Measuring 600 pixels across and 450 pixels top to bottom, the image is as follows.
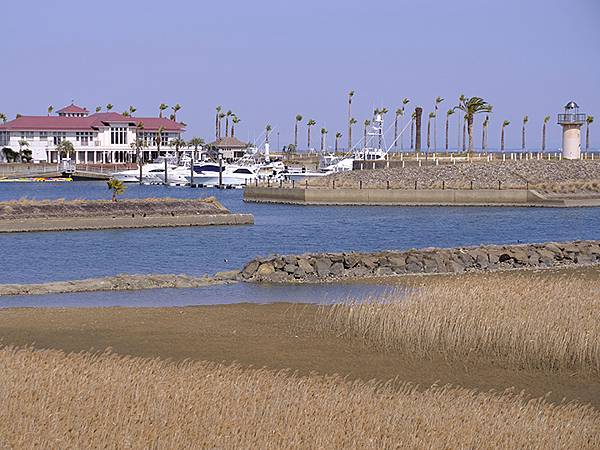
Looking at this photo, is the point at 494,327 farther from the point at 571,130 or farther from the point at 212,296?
the point at 571,130

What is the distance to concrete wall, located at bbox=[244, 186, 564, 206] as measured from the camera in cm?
8562

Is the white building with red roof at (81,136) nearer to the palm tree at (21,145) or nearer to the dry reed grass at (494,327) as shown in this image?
the palm tree at (21,145)

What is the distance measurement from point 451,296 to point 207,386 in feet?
26.8

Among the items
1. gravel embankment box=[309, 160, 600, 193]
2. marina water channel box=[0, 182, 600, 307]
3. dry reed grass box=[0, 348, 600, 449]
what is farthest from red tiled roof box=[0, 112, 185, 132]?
dry reed grass box=[0, 348, 600, 449]

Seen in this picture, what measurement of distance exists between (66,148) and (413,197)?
221 ft

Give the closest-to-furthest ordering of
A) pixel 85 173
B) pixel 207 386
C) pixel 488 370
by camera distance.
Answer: pixel 207 386 < pixel 488 370 < pixel 85 173

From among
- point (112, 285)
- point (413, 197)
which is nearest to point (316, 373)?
point (112, 285)

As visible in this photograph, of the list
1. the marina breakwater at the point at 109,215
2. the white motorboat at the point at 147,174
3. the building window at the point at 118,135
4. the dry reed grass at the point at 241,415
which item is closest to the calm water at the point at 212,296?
the dry reed grass at the point at 241,415

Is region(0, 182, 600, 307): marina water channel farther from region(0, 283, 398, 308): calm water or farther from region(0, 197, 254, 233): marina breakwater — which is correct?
region(0, 197, 254, 233): marina breakwater

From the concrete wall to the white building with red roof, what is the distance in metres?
61.6

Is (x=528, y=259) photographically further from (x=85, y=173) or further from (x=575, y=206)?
(x=85, y=173)

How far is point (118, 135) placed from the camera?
144m

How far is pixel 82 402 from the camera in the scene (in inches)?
483

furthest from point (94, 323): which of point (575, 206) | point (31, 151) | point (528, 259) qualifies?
point (31, 151)
